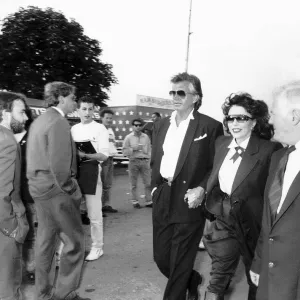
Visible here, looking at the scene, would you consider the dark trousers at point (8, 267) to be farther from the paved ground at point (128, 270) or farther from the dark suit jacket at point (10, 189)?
the paved ground at point (128, 270)

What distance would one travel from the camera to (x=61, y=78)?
3059 cm

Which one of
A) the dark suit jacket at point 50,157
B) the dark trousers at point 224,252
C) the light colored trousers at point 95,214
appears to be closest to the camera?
the dark trousers at point 224,252

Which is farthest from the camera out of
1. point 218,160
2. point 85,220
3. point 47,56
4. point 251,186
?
point 47,56

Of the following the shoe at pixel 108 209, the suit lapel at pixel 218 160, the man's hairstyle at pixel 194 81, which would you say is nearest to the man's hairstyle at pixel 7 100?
the man's hairstyle at pixel 194 81

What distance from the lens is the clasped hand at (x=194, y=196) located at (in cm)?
337

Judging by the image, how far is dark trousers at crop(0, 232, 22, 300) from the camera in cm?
291

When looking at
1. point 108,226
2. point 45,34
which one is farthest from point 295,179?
point 45,34

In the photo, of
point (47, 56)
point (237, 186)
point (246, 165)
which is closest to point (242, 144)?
point (246, 165)

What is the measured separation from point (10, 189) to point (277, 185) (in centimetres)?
186

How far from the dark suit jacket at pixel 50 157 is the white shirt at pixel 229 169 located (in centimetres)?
130

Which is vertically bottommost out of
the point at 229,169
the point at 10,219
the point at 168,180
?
the point at 10,219

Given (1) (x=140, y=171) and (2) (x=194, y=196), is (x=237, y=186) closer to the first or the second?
(2) (x=194, y=196)

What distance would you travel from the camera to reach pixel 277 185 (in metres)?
2.21

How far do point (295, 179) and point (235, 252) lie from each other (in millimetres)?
1497
